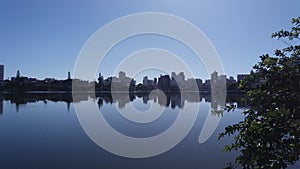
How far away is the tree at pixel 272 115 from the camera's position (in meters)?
1.86

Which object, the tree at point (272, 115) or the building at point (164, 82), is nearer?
the tree at point (272, 115)

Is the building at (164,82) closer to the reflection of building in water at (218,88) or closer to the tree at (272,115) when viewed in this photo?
the reflection of building in water at (218,88)

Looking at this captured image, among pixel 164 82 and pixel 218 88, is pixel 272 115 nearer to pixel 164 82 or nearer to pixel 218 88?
pixel 218 88

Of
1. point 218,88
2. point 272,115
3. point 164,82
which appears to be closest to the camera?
point 272,115

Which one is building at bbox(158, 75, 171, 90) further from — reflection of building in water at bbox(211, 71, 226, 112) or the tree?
the tree

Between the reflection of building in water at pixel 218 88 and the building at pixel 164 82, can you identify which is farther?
the building at pixel 164 82

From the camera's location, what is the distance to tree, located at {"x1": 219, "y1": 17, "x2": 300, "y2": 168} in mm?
1856

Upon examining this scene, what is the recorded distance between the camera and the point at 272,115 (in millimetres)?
1863

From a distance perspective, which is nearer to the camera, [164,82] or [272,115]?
[272,115]

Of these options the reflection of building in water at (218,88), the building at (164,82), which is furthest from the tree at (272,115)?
the building at (164,82)

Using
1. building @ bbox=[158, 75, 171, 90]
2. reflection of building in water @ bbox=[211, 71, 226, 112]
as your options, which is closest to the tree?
reflection of building in water @ bbox=[211, 71, 226, 112]

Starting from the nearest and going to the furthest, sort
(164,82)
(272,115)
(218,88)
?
(272,115) < (218,88) < (164,82)

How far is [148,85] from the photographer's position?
89000 mm

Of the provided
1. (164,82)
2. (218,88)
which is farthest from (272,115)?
(164,82)
